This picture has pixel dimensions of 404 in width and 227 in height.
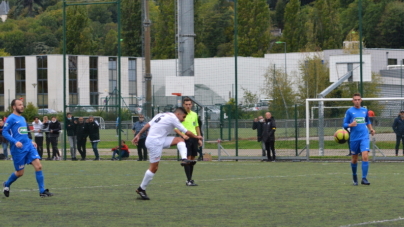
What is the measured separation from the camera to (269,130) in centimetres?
2373

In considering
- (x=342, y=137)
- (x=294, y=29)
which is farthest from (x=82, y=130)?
(x=294, y=29)

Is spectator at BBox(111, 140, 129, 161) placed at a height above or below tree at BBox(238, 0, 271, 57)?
below

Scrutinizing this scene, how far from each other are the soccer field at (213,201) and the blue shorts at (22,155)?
0.62 meters

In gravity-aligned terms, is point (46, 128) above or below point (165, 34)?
below

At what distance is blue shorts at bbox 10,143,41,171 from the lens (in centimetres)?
1182

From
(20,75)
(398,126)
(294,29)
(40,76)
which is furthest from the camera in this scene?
(294,29)

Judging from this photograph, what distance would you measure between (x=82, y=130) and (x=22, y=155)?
14606mm

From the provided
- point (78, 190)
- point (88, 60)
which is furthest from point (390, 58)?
point (78, 190)

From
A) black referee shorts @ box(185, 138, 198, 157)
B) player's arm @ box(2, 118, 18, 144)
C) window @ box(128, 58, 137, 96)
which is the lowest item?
black referee shorts @ box(185, 138, 198, 157)

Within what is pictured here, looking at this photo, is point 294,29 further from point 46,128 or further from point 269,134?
point 269,134

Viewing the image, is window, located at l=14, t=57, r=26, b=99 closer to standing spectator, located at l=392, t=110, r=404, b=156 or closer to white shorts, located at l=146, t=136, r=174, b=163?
standing spectator, located at l=392, t=110, r=404, b=156

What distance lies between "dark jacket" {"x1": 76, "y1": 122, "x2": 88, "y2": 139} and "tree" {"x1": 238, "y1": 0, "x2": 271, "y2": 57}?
2609 cm

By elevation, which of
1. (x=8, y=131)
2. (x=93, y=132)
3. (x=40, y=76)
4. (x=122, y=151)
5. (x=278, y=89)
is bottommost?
(x=122, y=151)

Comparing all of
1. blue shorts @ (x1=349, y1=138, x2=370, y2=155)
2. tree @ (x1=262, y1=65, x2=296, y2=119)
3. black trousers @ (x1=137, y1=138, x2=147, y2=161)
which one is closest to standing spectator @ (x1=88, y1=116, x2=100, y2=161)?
black trousers @ (x1=137, y1=138, x2=147, y2=161)
